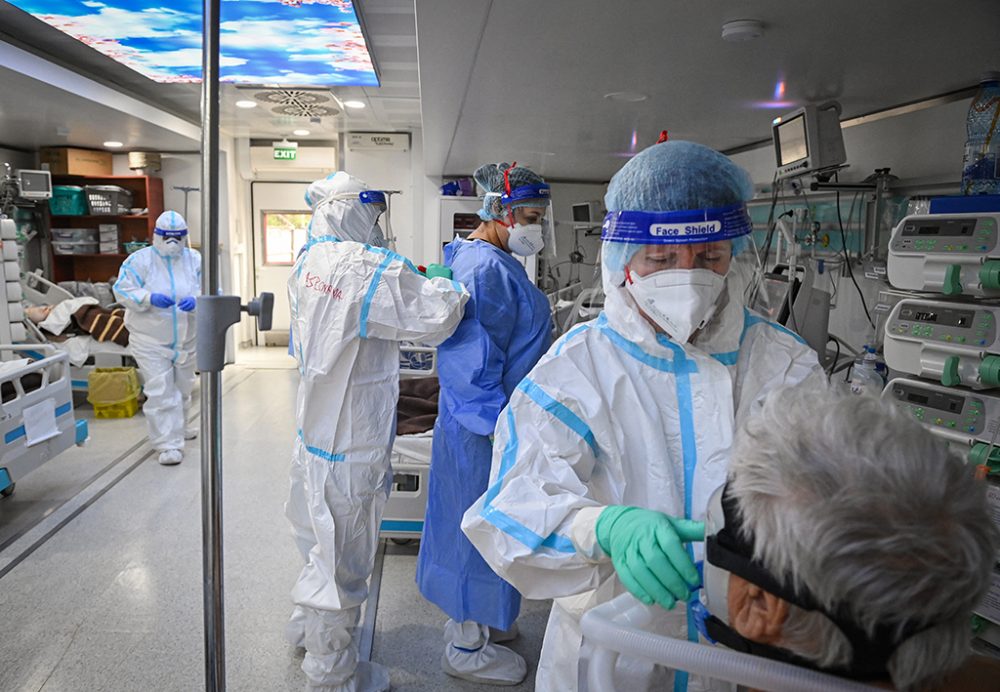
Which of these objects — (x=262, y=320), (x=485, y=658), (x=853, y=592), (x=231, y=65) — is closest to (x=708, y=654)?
(x=853, y=592)

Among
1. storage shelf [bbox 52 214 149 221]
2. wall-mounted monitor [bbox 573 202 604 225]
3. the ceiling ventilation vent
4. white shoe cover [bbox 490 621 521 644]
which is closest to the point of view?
white shoe cover [bbox 490 621 521 644]

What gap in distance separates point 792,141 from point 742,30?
1.15 m

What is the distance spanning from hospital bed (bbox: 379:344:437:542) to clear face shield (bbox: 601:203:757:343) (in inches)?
73.9

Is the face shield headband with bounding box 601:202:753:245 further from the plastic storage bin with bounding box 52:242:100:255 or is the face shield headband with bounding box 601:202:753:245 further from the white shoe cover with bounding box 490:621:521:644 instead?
the plastic storage bin with bounding box 52:242:100:255

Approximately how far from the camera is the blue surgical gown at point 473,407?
2.04 metres

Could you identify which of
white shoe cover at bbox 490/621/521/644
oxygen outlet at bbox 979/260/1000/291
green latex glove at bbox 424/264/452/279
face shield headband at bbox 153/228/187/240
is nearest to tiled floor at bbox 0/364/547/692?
white shoe cover at bbox 490/621/521/644

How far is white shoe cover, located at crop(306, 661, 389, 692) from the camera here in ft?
6.80

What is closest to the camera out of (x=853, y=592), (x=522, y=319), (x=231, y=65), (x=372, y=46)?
(x=853, y=592)

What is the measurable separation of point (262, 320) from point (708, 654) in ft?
2.64

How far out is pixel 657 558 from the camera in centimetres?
77

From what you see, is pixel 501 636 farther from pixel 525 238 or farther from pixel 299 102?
pixel 299 102

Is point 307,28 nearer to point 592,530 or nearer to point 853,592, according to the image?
point 592,530

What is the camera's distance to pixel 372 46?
13.2 feet

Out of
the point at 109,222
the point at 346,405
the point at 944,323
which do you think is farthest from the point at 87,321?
the point at 944,323
